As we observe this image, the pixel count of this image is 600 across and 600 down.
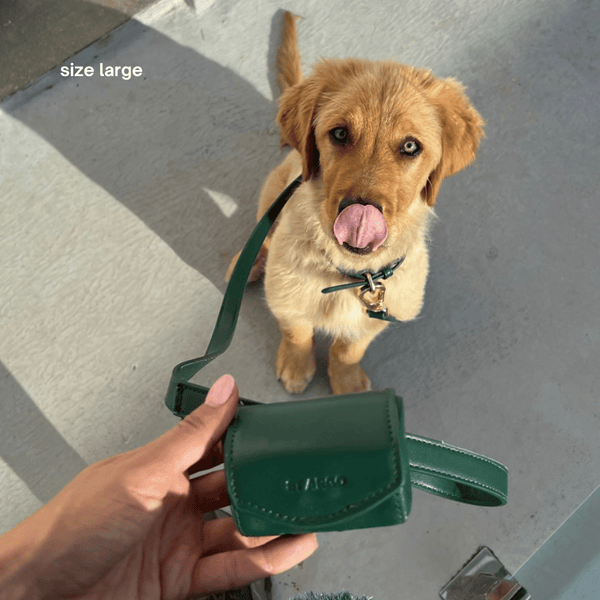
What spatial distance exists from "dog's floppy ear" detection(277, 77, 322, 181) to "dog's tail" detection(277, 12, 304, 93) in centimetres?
69

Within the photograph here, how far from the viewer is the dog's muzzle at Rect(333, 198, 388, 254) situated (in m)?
1.03

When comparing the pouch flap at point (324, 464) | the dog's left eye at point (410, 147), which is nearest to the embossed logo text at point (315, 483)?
the pouch flap at point (324, 464)

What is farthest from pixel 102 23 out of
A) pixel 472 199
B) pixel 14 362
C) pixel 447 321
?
pixel 447 321

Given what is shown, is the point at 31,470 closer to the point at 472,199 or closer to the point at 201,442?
the point at 201,442

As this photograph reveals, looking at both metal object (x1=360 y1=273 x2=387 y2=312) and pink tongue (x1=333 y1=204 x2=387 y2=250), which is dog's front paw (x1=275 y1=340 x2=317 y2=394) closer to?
metal object (x1=360 y1=273 x2=387 y2=312)

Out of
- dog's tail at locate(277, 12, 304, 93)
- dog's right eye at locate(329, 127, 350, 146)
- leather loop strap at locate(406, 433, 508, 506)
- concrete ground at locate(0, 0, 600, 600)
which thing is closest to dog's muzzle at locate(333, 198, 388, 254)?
dog's right eye at locate(329, 127, 350, 146)

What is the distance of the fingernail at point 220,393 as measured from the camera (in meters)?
0.95

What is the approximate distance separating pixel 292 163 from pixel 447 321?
33.7 inches

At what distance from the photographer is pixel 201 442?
939 mm

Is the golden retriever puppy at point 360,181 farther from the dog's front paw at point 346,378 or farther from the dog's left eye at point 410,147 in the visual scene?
the dog's front paw at point 346,378

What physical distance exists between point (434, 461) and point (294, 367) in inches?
34.3

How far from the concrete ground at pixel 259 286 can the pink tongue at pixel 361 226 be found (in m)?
0.84

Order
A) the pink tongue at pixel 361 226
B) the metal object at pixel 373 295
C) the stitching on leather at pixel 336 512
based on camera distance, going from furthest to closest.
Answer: the metal object at pixel 373 295
the pink tongue at pixel 361 226
the stitching on leather at pixel 336 512

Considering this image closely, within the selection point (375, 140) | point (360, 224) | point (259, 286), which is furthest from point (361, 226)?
point (259, 286)
